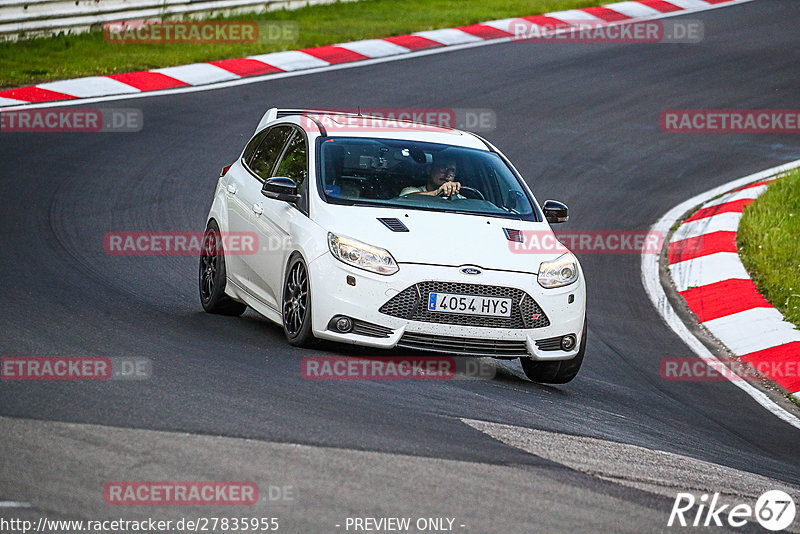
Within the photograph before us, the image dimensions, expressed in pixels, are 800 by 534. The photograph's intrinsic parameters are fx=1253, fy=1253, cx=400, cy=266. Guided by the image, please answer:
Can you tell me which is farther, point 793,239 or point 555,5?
point 555,5

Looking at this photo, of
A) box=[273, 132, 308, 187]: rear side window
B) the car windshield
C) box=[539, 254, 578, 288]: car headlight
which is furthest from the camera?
box=[273, 132, 308, 187]: rear side window

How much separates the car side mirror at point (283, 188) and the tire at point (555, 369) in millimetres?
1948

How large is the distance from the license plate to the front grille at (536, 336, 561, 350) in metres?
0.39

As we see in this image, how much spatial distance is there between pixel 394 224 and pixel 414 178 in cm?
83

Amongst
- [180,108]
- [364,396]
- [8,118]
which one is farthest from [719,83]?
[364,396]

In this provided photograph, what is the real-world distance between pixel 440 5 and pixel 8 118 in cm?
1127

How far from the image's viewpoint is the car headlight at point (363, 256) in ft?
26.1

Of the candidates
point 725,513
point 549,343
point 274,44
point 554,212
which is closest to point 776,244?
point 554,212

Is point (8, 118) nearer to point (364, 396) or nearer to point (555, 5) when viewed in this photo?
point (364, 396)

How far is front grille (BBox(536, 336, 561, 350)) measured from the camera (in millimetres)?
8289

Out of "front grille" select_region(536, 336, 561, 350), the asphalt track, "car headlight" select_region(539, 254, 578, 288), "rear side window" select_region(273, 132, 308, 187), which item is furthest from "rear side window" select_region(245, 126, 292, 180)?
"front grille" select_region(536, 336, 561, 350)

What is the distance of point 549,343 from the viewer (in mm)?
8336

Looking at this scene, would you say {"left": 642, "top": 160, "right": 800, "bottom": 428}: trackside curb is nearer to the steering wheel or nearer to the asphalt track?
the asphalt track

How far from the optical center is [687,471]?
646cm
